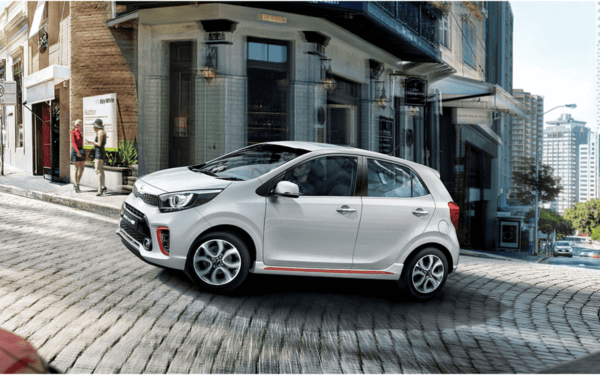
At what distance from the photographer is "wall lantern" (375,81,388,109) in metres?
18.9

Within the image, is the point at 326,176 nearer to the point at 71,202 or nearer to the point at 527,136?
the point at 71,202

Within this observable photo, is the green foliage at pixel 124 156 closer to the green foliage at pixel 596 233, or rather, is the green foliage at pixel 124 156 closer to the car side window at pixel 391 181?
the car side window at pixel 391 181

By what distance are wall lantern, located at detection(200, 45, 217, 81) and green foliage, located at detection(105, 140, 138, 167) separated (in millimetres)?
3074

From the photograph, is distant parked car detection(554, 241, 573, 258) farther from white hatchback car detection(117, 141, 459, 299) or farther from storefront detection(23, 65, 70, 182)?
white hatchback car detection(117, 141, 459, 299)

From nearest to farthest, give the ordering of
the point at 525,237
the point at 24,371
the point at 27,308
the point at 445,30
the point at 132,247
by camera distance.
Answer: the point at 24,371
the point at 27,308
the point at 132,247
the point at 445,30
the point at 525,237

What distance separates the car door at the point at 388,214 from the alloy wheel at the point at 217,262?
133 cm

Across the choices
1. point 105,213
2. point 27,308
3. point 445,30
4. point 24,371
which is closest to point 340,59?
point 105,213

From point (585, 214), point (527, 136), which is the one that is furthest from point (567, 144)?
point (527, 136)

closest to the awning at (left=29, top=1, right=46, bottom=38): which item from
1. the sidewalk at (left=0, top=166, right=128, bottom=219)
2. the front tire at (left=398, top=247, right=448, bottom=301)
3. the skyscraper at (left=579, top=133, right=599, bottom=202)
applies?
the sidewalk at (left=0, top=166, right=128, bottom=219)

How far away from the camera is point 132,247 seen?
5.55 m

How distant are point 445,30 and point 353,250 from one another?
2179cm

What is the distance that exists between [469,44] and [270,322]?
88.8 ft

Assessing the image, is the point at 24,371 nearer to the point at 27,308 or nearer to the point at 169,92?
the point at 27,308

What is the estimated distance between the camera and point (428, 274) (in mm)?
6074
